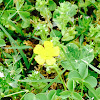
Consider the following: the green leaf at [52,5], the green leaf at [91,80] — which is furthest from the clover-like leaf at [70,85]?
the green leaf at [52,5]

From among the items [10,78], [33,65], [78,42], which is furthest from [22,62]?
[78,42]

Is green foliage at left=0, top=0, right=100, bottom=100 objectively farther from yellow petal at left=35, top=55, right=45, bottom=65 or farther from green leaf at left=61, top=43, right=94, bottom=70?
yellow petal at left=35, top=55, right=45, bottom=65

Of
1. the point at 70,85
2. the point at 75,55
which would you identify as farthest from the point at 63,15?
the point at 70,85

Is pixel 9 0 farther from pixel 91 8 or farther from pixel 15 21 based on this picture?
pixel 91 8

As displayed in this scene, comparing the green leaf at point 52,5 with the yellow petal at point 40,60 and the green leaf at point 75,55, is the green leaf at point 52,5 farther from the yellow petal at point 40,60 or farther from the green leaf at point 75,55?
the yellow petal at point 40,60

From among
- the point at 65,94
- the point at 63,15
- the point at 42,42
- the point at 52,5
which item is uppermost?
the point at 52,5

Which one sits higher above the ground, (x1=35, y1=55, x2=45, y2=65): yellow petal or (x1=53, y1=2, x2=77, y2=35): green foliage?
(x1=53, y1=2, x2=77, y2=35): green foliage

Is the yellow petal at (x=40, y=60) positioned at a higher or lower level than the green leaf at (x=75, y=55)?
higher

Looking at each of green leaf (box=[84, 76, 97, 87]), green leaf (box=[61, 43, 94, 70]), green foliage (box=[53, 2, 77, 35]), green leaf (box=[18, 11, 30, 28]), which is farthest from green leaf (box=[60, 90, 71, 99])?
green leaf (box=[18, 11, 30, 28])

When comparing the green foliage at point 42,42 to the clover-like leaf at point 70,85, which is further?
the green foliage at point 42,42

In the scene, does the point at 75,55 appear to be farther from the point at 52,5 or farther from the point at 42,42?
the point at 52,5

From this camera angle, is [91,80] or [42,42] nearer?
[91,80]

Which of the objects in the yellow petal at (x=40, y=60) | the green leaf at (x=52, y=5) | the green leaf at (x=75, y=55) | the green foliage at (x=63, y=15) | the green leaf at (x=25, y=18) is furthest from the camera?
the green leaf at (x=52, y=5)
